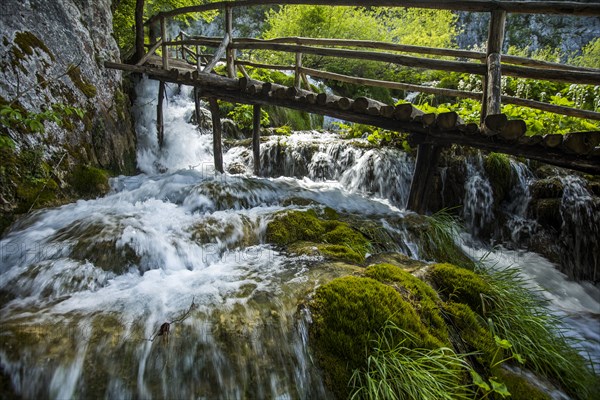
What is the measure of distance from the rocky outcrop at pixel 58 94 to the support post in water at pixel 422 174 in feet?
18.4

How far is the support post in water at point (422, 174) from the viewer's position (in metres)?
5.47

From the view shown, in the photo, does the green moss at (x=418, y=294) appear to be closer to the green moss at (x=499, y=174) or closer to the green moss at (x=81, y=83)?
the green moss at (x=499, y=174)

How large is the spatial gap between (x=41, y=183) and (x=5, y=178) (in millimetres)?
Answer: 499

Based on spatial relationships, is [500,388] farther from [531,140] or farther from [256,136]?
[256,136]

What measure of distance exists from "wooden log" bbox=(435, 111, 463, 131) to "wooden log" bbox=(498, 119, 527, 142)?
2.10 feet

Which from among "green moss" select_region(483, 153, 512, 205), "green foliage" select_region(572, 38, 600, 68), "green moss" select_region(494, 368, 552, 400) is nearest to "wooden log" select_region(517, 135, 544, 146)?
"green moss" select_region(483, 153, 512, 205)

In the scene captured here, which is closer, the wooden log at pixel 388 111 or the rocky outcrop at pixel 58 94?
the rocky outcrop at pixel 58 94

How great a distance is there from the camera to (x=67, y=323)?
→ 2094 mm

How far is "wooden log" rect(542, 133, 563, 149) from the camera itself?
397 cm

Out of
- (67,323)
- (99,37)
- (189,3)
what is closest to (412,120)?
(67,323)

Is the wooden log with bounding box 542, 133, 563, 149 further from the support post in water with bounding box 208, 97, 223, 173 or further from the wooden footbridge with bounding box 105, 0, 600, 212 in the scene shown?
the support post in water with bounding box 208, 97, 223, 173

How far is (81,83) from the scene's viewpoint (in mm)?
6051

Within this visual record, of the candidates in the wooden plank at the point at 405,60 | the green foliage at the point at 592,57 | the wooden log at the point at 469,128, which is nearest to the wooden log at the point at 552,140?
the wooden log at the point at 469,128

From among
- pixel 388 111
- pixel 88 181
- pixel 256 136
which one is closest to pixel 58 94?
pixel 88 181
